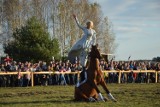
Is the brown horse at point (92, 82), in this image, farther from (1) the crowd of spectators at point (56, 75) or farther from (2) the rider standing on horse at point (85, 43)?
(1) the crowd of spectators at point (56, 75)

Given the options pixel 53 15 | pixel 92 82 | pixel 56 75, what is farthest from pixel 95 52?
pixel 53 15

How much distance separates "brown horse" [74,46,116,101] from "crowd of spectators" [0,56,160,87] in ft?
38.2

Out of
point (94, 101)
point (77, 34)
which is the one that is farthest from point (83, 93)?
point (77, 34)

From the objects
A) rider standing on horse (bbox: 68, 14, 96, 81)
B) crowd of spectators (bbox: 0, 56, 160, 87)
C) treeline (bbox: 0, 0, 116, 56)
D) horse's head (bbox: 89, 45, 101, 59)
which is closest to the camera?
horse's head (bbox: 89, 45, 101, 59)

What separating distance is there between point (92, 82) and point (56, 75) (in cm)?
1376

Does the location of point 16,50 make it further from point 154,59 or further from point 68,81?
point 154,59

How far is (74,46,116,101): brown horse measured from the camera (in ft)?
40.6

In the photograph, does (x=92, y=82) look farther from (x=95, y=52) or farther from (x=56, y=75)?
(x=56, y=75)

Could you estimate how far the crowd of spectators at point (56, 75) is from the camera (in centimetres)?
2441

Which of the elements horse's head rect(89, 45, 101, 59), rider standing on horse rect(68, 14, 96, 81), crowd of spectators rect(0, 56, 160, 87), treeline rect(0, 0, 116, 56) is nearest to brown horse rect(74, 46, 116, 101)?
horse's head rect(89, 45, 101, 59)

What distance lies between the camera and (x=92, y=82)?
1240 cm

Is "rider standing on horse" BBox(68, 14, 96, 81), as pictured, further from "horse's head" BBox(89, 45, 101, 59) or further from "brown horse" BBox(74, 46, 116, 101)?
"horse's head" BBox(89, 45, 101, 59)

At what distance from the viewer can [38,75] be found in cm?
2561

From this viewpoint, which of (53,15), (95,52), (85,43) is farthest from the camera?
(53,15)
